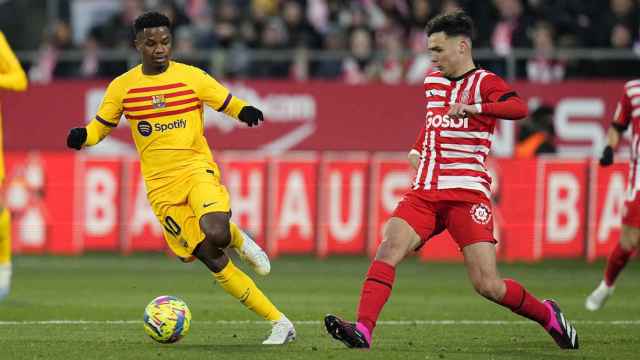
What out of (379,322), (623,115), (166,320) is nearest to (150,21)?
(166,320)

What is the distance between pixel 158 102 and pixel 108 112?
1.24ft

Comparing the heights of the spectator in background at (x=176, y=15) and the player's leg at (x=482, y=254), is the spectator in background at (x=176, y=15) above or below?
above

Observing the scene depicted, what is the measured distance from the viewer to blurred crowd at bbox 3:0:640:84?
2162 cm

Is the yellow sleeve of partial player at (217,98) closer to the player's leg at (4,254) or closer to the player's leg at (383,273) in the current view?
the player's leg at (383,273)

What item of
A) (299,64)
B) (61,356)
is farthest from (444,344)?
(299,64)

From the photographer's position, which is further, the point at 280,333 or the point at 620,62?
the point at 620,62

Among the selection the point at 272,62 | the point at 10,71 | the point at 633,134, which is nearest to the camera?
the point at 10,71

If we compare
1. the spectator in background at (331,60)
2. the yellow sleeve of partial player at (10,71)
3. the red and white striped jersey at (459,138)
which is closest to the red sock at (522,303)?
the red and white striped jersey at (459,138)

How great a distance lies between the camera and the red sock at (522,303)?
32.1 ft

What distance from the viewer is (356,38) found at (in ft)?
70.9

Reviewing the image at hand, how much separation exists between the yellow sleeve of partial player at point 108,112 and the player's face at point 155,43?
30 cm

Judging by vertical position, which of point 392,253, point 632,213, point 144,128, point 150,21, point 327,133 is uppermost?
point 150,21

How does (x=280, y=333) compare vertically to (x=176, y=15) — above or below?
below

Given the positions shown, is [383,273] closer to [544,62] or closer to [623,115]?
[623,115]
